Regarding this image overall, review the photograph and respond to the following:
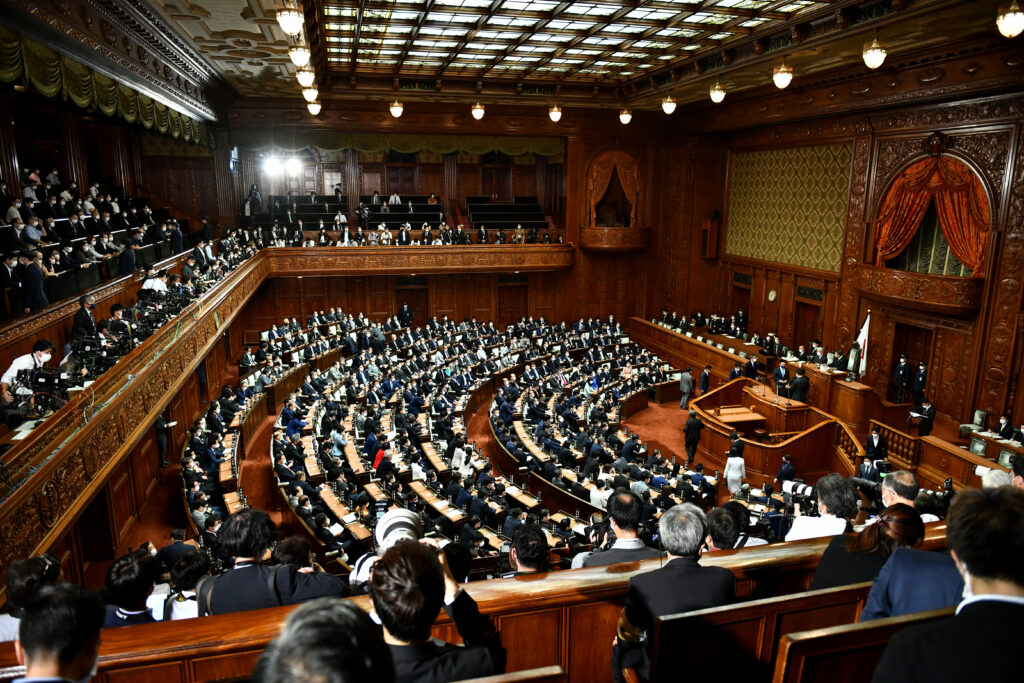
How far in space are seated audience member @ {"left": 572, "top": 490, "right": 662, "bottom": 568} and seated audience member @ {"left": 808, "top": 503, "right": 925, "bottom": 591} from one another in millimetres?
825

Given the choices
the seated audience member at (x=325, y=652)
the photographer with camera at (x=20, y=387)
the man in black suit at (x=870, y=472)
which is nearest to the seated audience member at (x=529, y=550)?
the seated audience member at (x=325, y=652)

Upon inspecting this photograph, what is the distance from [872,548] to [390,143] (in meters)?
21.4

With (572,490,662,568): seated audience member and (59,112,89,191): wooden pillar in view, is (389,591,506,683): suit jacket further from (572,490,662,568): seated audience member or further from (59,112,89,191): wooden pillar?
(59,112,89,191): wooden pillar

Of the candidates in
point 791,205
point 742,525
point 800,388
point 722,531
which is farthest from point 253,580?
point 791,205

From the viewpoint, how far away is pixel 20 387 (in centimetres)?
611

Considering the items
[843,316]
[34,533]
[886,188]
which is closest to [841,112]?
[886,188]

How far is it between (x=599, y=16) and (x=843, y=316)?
384 inches

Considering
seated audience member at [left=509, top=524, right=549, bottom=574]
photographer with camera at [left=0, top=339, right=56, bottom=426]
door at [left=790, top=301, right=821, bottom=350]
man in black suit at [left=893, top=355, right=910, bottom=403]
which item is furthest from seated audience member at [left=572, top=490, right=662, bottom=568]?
door at [left=790, top=301, right=821, bottom=350]

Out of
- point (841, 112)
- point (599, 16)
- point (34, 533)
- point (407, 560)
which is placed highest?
point (599, 16)

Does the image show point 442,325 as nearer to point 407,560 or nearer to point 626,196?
point 626,196

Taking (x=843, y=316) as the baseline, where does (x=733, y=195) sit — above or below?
above

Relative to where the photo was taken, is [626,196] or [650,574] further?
[626,196]

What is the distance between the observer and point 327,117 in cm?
2069

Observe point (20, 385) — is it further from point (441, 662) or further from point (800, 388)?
point (800, 388)
